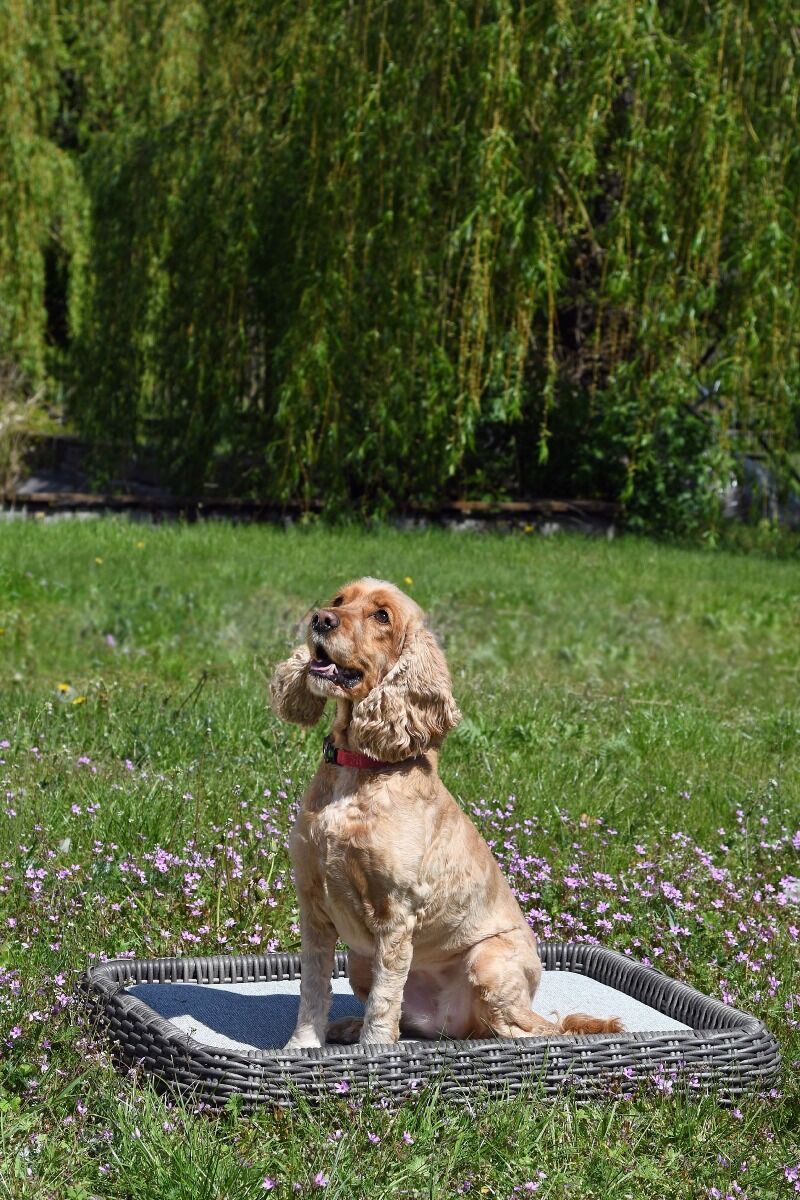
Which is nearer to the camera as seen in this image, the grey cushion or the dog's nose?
the dog's nose

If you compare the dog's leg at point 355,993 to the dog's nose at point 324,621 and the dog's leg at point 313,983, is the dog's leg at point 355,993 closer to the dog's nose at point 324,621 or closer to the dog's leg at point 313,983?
the dog's leg at point 313,983

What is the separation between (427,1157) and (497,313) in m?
10.6

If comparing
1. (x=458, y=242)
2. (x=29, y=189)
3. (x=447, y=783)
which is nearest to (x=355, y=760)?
(x=447, y=783)

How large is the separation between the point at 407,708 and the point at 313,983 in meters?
0.77

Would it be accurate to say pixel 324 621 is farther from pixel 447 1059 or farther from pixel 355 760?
pixel 447 1059

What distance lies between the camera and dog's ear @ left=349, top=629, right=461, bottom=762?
347cm

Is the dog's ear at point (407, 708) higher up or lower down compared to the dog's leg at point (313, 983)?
higher up

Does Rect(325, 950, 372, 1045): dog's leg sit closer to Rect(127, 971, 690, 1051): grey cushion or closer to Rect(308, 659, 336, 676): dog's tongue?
Rect(127, 971, 690, 1051): grey cushion

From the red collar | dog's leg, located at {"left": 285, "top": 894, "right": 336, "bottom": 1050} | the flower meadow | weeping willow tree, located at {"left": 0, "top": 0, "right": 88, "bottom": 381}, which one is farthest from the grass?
weeping willow tree, located at {"left": 0, "top": 0, "right": 88, "bottom": 381}

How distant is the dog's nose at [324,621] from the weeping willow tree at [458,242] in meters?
9.33

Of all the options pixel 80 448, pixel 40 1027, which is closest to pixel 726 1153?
pixel 40 1027

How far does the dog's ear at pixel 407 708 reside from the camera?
3475 mm

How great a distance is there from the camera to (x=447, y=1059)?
349cm

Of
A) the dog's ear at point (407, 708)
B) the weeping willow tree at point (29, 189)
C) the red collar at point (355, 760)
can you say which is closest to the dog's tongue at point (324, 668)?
the dog's ear at point (407, 708)
